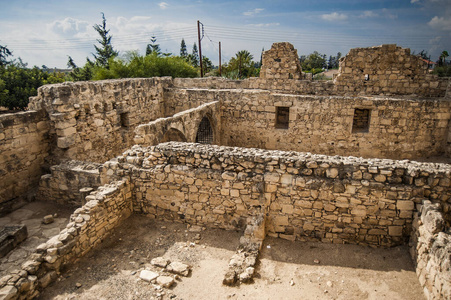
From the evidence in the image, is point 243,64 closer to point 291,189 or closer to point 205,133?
point 205,133

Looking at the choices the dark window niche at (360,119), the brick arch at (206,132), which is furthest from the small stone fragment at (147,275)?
the dark window niche at (360,119)

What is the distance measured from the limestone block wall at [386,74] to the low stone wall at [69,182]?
32.3 feet

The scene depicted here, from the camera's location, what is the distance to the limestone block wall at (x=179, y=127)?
7000mm

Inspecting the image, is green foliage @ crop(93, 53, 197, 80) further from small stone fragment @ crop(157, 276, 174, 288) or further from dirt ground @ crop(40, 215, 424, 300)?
small stone fragment @ crop(157, 276, 174, 288)

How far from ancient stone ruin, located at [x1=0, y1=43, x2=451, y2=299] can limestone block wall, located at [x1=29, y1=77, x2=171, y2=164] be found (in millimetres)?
36

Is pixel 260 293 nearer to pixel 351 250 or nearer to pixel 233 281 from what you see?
pixel 233 281

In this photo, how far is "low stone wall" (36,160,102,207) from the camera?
270 inches

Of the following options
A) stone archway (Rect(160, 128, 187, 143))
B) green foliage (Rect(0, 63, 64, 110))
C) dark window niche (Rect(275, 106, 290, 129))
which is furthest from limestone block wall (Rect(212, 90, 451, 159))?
green foliage (Rect(0, 63, 64, 110))

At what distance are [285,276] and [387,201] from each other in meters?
2.11

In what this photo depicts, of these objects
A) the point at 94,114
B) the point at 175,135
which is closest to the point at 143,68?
the point at 94,114

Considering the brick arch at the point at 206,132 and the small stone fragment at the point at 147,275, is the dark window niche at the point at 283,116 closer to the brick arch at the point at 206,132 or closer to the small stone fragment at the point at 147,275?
the brick arch at the point at 206,132

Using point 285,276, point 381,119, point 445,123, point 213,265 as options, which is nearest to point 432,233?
point 285,276

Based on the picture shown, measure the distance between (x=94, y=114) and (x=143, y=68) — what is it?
34.1 feet

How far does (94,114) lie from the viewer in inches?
349
